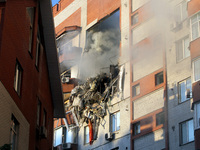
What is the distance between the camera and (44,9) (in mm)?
25094

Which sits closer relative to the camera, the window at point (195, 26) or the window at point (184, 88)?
the window at point (195, 26)

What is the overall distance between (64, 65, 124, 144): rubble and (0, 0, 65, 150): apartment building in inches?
459

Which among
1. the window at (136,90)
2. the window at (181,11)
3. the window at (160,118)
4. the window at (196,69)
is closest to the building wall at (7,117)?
the window at (196,69)

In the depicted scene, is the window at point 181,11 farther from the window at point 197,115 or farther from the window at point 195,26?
the window at point 197,115

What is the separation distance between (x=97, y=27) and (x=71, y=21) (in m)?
5.58

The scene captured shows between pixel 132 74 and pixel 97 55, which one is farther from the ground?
pixel 97 55

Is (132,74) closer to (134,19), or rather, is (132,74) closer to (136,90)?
(136,90)

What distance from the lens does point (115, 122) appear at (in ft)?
131

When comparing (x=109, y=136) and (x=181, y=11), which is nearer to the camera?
(x=181, y=11)

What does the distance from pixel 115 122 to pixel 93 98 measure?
3.22 m

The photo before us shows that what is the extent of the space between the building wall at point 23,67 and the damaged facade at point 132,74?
8.91m

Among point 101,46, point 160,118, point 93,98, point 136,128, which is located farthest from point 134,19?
point 160,118

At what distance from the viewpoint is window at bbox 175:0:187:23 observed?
113ft

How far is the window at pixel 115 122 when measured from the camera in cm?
3962
